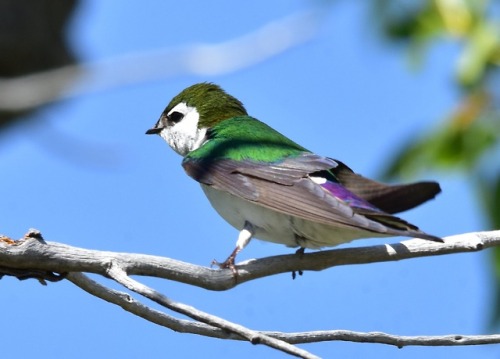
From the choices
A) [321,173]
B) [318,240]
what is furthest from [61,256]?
[321,173]

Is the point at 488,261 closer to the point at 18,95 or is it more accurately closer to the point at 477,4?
the point at 477,4

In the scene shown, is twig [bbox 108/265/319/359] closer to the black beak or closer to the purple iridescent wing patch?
the purple iridescent wing patch

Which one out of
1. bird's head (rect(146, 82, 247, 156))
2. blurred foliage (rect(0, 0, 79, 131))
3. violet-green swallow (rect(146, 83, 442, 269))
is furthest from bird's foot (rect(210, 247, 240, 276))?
blurred foliage (rect(0, 0, 79, 131))

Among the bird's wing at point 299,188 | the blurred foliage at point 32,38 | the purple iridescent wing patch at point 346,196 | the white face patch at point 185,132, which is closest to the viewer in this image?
the bird's wing at point 299,188

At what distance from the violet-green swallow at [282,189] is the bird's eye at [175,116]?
6 cm

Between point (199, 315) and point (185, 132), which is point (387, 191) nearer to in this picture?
point (199, 315)

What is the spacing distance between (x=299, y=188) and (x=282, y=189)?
0.08 m

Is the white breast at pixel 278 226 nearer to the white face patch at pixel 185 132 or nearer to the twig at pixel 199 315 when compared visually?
the white face patch at pixel 185 132

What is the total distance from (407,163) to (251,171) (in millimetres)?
725

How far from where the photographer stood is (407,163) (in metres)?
5.01

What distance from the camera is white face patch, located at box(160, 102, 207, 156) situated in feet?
18.8

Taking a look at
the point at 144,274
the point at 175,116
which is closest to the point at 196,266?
the point at 144,274

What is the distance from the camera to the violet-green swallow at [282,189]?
14.1ft

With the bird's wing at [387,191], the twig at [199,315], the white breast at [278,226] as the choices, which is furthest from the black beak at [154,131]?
the twig at [199,315]
